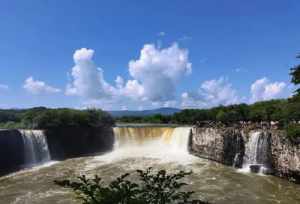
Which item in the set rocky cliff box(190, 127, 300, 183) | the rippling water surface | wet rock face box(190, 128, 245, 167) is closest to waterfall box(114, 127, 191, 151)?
the rippling water surface

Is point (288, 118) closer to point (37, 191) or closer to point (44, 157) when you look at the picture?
point (37, 191)

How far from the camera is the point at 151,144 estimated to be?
2973 cm

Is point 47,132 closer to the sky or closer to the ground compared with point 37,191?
closer to the sky

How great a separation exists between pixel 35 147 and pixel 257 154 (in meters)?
15.9

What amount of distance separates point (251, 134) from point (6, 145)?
16487 millimetres

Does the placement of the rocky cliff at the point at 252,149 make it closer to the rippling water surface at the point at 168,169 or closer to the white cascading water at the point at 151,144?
the rippling water surface at the point at 168,169

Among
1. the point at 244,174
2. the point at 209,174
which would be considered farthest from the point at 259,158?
the point at 209,174

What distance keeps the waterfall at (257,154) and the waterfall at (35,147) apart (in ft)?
48.6

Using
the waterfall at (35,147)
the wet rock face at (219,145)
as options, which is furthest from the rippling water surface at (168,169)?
the waterfall at (35,147)

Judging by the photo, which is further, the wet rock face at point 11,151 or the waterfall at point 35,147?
the waterfall at point 35,147

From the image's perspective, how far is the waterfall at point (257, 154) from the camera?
19422 millimetres

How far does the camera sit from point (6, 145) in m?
21.7

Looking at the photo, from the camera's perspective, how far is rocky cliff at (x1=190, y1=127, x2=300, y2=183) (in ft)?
58.4

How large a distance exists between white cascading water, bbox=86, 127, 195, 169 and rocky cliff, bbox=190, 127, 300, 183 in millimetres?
1686
